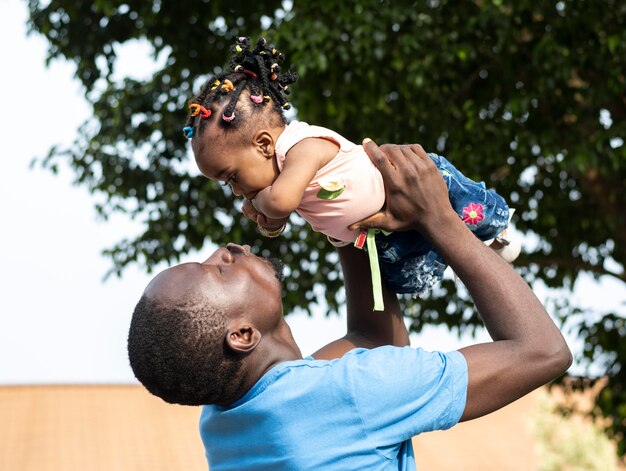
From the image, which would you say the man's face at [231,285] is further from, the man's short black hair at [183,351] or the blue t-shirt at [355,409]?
the blue t-shirt at [355,409]

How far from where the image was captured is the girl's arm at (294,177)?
2705mm

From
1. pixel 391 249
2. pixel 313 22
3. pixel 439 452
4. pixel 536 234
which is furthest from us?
pixel 439 452

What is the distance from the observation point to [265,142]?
2.91 m

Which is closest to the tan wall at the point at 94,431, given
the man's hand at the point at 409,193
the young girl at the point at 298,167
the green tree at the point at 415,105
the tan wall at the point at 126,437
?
the tan wall at the point at 126,437

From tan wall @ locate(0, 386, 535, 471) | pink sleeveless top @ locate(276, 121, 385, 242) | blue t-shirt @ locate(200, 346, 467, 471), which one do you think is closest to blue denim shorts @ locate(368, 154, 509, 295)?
pink sleeveless top @ locate(276, 121, 385, 242)

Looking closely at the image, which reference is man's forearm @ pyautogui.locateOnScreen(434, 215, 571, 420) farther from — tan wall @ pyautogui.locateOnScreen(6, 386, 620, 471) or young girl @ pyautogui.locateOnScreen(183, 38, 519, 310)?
tan wall @ pyautogui.locateOnScreen(6, 386, 620, 471)

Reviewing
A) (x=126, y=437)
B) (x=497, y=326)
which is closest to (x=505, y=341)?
(x=497, y=326)

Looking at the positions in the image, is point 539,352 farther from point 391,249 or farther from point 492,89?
point 492,89

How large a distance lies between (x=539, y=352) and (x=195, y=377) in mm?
815

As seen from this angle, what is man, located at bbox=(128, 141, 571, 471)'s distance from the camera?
7.57 ft

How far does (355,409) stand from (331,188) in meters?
0.73

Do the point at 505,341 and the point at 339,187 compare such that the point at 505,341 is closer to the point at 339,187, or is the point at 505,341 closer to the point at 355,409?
the point at 355,409

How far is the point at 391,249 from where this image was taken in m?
2.79

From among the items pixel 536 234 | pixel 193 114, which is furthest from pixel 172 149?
pixel 193 114
